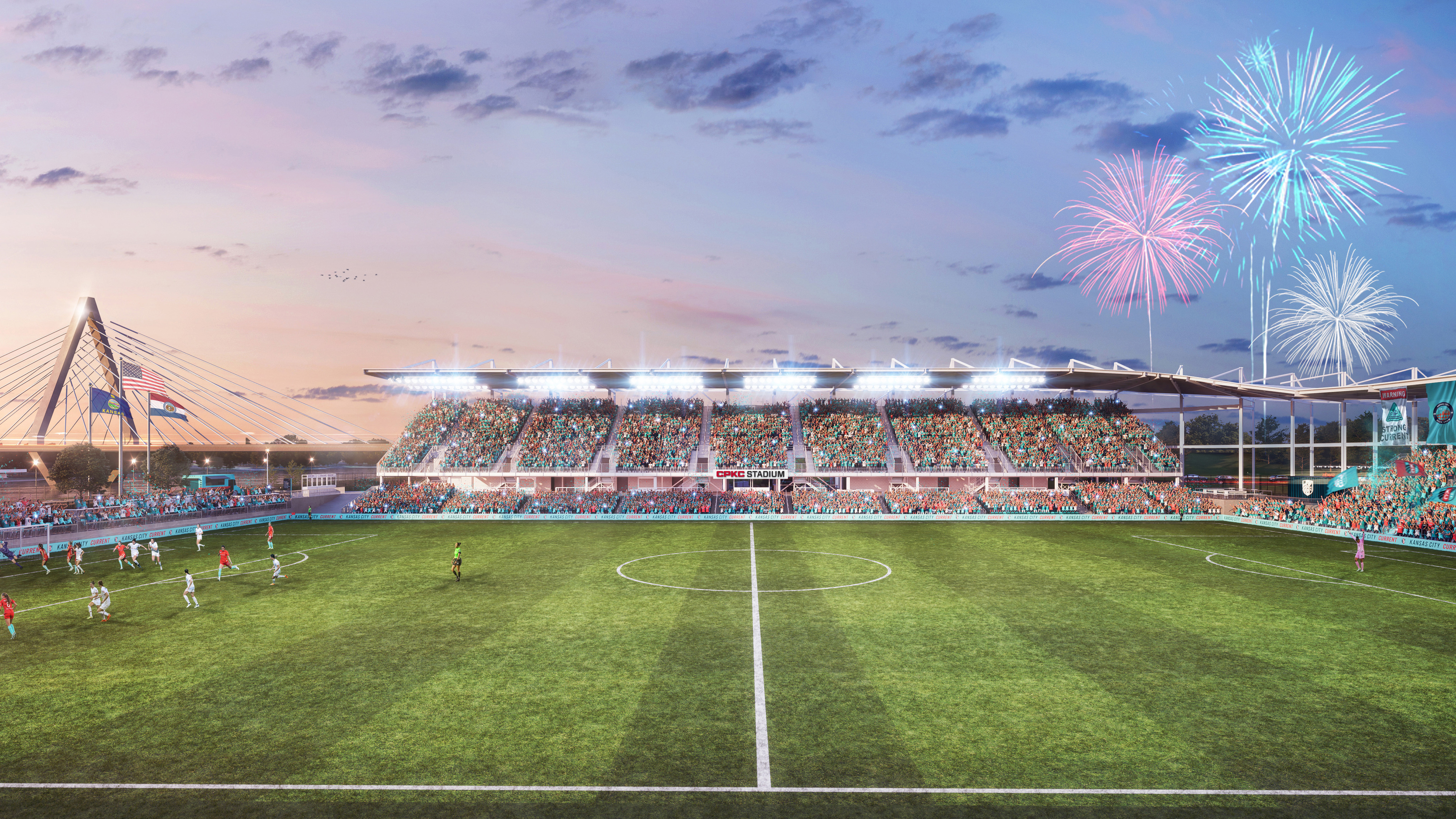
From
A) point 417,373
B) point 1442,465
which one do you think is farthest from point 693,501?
point 1442,465

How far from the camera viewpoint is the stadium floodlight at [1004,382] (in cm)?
5141

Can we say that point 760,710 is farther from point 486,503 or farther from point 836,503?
point 486,503

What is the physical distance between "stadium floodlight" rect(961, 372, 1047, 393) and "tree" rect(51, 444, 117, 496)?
74.8m

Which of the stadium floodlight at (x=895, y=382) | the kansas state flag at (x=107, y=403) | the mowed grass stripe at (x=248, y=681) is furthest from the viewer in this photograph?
the stadium floodlight at (x=895, y=382)

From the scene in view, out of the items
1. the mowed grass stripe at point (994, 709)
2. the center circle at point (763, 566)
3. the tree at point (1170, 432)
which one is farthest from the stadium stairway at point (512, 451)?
the tree at point (1170, 432)

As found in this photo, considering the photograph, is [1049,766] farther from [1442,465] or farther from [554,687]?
[1442,465]

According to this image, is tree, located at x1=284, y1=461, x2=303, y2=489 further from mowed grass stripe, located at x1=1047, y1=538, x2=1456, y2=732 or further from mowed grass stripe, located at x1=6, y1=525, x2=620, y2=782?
mowed grass stripe, located at x1=1047, y1=538, x2=1456, y2=732

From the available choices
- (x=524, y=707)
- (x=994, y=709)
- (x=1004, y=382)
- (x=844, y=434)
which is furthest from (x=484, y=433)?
(x=994, y=709)

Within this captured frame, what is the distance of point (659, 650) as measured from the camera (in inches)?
643

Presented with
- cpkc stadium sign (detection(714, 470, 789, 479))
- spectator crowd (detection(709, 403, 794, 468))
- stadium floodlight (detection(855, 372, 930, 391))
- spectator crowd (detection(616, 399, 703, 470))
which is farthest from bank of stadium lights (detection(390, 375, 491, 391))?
stadium floodlight (detection(855, 372, 930, 391))

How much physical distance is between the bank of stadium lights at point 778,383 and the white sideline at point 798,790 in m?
42.6

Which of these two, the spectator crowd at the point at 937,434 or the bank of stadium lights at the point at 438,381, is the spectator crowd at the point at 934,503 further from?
the bank of stadium lights at the point at 438,381

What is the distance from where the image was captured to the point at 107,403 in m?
41.0

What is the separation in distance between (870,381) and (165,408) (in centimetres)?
4470
